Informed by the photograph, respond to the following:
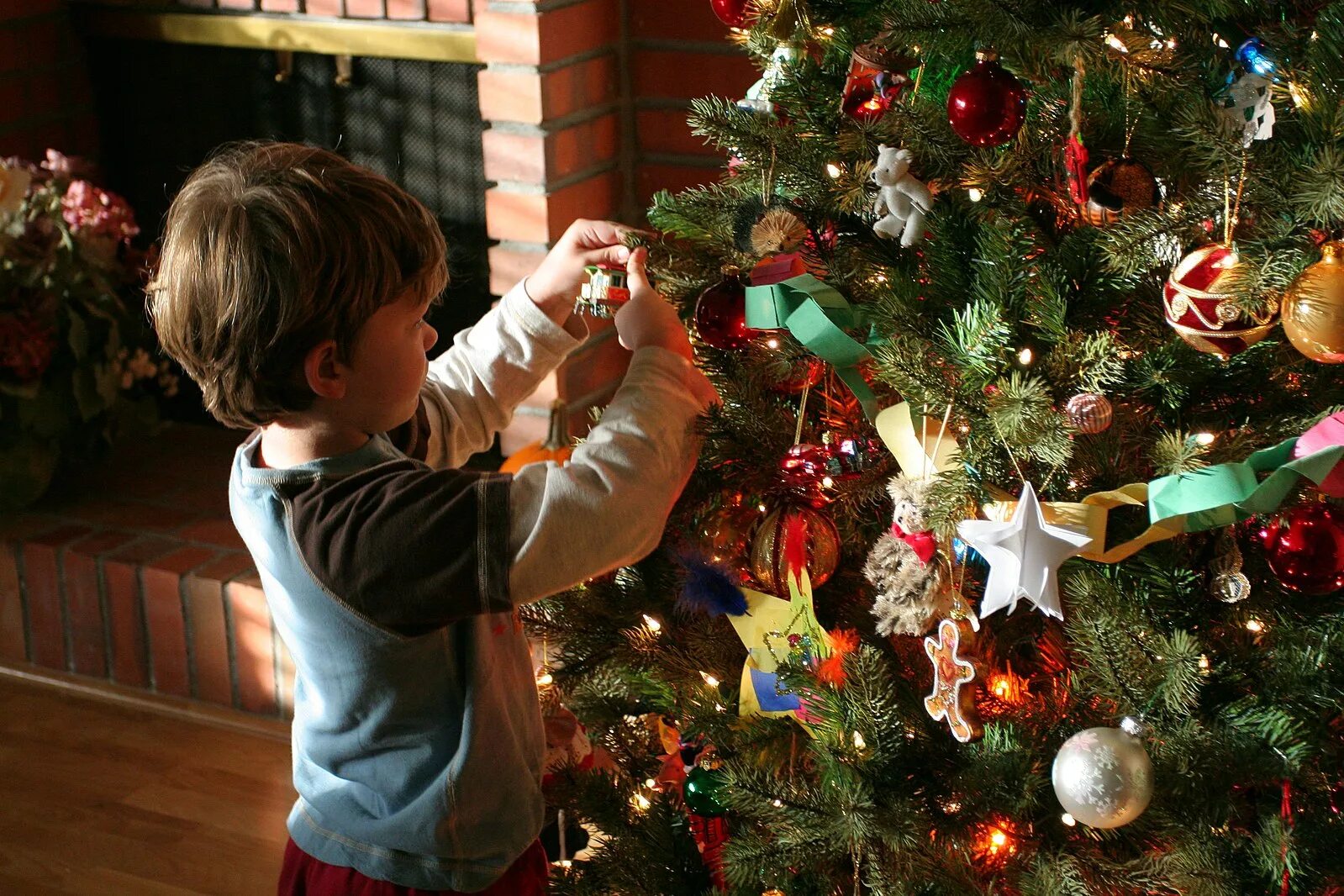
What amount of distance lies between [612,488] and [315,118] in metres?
1.55

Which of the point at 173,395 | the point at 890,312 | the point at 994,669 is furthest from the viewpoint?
the point at 173,395

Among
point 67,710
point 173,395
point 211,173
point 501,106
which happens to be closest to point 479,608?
point 211,173

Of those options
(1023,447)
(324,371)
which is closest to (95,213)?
(324,371)

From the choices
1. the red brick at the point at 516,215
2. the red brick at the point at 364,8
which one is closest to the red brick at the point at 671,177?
the red brick at the point at 516,215

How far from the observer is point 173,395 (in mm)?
2537

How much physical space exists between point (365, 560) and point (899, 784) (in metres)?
0.39

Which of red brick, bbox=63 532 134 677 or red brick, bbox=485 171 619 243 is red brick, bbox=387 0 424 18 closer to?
red brick, bbox=485 171 619 243

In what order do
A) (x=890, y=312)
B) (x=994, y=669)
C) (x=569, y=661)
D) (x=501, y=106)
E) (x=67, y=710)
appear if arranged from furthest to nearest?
1. (x=67, y=710)
2. (x=501, y=106)
3. (x=569, y=661)
4. (x=994, y=669)
5. (x=890, y=312)

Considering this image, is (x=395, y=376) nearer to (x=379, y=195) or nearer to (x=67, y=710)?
(x=379, y=195)

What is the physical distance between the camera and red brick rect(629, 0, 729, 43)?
2.07 metres

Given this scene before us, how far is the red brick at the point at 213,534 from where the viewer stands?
7.00 feet

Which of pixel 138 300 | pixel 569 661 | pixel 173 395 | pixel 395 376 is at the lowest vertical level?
pixel 173 395

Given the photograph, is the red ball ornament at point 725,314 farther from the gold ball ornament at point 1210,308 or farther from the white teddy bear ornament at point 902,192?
the gold ball ornament at point 1210,308

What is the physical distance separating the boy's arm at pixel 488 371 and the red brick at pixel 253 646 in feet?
3.04
